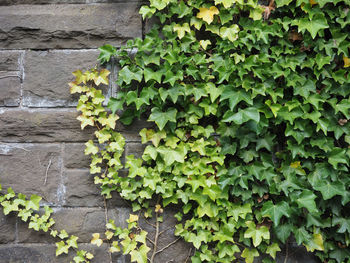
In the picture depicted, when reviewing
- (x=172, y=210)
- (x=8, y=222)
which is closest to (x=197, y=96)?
(x=172, y=210)

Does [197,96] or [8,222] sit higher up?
[197,96]

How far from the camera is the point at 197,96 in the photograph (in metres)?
2.01

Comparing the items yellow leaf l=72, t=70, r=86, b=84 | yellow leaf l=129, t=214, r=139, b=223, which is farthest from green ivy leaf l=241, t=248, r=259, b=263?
yellow leaf l=72, t=70, r=86, b=84

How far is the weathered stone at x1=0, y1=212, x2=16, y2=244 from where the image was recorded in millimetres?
2201

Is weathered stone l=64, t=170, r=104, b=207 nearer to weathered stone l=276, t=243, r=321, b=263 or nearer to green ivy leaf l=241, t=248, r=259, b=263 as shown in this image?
green ivy leaf l=241, t=248, r=259, b=263

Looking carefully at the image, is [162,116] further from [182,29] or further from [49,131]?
[49,131]

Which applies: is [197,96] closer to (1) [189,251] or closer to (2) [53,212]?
(1) [189,251]

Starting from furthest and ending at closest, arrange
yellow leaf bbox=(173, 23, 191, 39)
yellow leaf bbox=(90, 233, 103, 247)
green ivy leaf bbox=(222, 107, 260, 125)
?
yellow leaf bbox=(90, 233, 103, 247)
yellow leaf bbox=(173, 23, 191, 39)
green ivy leaf bbox=(222, 107, 260, 125)

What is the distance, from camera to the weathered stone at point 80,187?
218 centimetres

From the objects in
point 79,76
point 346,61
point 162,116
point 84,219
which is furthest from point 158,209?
point 346,61

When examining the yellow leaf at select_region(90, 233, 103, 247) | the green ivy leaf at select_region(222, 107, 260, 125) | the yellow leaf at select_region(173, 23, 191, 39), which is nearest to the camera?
the green ivy leaf at select_region(222, 107, 260, 125)

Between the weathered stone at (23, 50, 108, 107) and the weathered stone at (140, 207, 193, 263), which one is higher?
the weathered stone at (23, 50, 108, 107)

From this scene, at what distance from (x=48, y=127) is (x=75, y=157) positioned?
0.27 meters

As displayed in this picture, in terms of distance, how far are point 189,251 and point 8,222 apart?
1237 mm
